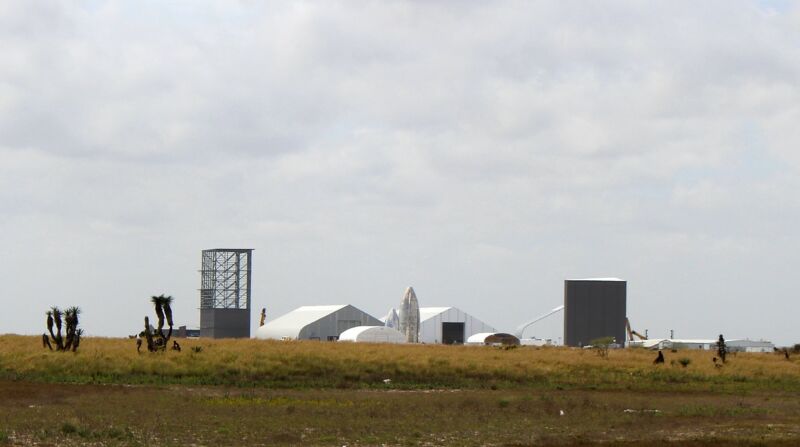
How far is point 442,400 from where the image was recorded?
162 feet

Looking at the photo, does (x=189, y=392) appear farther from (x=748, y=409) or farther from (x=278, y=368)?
(x=748, y=409)

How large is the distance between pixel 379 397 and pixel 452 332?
11675cm

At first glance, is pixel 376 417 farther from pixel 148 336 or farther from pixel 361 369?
pixel 148 336

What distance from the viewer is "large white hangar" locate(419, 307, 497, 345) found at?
547ft

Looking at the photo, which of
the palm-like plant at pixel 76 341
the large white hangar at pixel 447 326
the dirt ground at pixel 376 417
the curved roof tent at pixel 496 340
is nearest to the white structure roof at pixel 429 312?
the large white hangar at pixel 447 326

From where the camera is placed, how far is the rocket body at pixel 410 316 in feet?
472

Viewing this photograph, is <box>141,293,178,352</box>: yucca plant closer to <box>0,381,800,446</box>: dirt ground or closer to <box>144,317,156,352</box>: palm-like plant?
<box>144,317,156,352</box>: palm-like plant

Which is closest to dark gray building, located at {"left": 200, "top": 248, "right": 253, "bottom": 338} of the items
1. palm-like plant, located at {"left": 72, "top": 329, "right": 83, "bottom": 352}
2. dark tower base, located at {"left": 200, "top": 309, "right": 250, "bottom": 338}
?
dark tower base, located at {"left": 200, "top": 309, "right": 250, "bottom": 338}

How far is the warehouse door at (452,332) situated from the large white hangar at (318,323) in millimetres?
10281

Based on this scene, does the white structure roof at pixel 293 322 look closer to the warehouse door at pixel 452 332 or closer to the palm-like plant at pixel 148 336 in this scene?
the warehouse door at pixel 452 332

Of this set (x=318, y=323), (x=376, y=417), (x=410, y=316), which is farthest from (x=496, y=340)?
(x=376, y=417)

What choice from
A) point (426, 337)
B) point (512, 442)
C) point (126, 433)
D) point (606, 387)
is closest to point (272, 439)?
point (126, 433)

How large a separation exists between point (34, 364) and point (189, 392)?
16992mm

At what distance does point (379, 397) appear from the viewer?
51.4 metres
